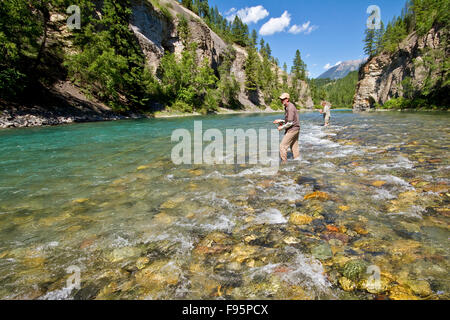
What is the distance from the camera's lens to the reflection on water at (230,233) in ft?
8.09

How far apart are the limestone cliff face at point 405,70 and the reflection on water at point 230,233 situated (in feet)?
165

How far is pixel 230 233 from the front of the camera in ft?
11.8

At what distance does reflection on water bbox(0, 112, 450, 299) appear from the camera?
2.46 metres

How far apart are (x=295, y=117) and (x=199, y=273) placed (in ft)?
23.5

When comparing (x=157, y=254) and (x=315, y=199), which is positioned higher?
(x=315, y=199)

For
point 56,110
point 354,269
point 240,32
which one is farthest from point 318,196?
point 240,32

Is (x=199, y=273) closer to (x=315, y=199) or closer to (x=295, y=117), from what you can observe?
(x=315, y=199)

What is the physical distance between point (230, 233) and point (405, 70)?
69.2 metres

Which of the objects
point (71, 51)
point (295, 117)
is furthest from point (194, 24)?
point (295, 117)

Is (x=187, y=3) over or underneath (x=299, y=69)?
over

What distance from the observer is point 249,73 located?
88.1 metres

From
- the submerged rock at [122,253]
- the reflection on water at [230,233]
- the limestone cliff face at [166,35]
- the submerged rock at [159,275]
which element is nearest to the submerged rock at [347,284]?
the reflection on water at [230,233]

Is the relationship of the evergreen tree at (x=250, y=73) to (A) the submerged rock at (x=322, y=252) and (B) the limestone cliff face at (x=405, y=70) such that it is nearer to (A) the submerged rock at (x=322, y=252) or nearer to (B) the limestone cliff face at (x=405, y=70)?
(B) the limestone cliff face at (x=405, y=70)

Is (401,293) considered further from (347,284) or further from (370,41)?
(370,41)
